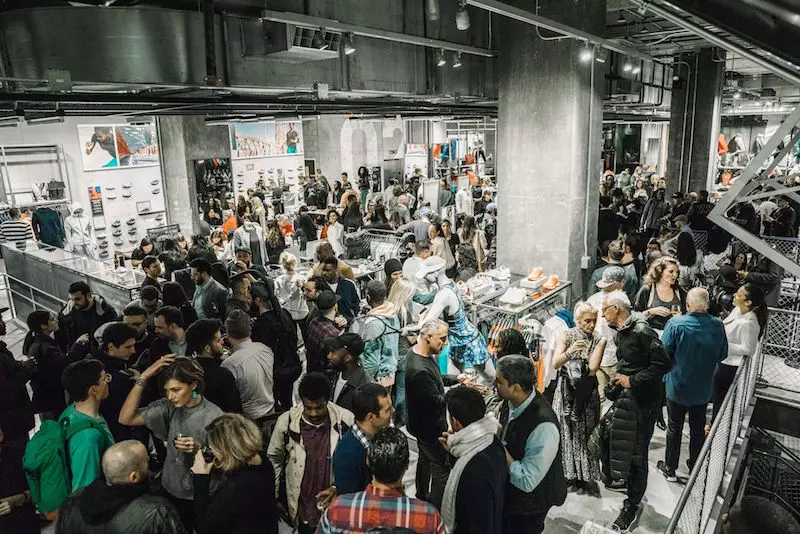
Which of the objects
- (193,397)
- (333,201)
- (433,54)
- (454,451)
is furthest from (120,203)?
(454,451)

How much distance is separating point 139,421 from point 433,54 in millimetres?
6786

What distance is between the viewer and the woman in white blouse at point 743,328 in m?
5.12

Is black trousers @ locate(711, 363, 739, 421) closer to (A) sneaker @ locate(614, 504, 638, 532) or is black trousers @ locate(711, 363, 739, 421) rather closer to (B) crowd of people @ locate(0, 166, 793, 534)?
(B) crowd of people @ locate(0, 166, 793, 534)

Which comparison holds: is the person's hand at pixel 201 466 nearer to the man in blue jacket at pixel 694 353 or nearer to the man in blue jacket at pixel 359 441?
the man in blue jacket at pixel 359 441

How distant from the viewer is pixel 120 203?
14500mm

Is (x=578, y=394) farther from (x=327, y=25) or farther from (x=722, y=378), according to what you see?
(x=327, y=25)

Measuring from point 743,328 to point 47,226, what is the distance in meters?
12.4

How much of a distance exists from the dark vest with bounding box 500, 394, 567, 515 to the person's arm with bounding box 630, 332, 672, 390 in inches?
50.0

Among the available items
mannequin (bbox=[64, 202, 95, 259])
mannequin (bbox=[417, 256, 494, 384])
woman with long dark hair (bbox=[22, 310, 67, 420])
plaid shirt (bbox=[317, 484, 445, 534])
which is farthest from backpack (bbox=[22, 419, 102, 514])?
mannequin (bbox=[64, 202, 95, 259])

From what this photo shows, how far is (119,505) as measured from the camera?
8.60ft

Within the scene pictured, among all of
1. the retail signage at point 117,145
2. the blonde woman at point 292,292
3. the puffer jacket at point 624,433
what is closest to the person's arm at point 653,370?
the puffer jacket at point 624,433

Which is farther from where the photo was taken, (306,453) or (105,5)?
(105,5)

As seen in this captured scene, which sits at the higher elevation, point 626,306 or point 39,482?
point 626,306

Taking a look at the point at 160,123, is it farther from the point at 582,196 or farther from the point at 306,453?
Result: the point at 306,453
